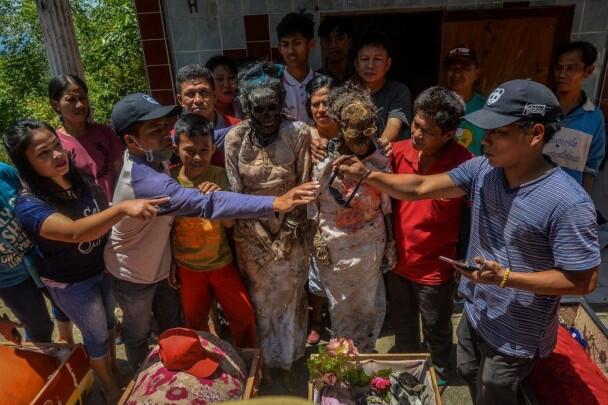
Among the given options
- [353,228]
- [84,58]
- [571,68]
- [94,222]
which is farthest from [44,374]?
[84,58]

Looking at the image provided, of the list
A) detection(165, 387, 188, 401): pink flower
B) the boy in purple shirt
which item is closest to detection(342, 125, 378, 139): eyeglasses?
the boy in purple shirt

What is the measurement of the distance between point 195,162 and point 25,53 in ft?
42.5

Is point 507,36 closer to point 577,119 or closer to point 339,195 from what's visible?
point 577,119

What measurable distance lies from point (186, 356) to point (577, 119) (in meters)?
3.24

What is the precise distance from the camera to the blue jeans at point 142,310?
294 centimetres

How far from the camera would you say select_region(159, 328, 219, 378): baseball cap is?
2.45 metres

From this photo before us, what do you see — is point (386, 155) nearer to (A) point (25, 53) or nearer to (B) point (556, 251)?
(B) point (556, 251)

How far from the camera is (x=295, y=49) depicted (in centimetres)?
373

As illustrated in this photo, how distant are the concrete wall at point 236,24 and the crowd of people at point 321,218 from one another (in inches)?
64.8

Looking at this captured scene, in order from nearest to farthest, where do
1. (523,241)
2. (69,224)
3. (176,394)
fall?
(523,241), (176,394), (69,224)

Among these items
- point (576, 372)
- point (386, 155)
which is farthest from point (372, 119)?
point (576, 372)

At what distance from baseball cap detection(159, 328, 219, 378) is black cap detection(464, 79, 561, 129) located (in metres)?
1.84

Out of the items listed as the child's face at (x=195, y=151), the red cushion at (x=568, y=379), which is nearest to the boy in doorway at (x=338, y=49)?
the child's face at (x=195, y=151)

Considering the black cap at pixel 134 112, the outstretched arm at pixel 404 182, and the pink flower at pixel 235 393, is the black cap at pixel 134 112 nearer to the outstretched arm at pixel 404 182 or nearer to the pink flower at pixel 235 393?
the outstretched arm at pixel 404 182
